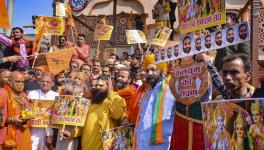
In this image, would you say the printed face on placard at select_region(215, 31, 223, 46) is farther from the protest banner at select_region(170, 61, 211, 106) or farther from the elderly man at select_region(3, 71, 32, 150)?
the elderly man at select_region(3, 71, 32, 150)

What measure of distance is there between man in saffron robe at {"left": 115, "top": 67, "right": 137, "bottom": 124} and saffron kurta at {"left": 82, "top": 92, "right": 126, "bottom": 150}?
0.18 meters

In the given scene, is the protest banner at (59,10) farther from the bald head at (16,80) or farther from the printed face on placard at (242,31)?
the printed face on placard at (242,31)

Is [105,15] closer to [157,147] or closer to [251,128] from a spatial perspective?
[157,147]

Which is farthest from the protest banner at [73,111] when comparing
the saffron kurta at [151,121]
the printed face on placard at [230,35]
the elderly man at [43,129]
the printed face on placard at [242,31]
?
the printed face on placard at [242,31]

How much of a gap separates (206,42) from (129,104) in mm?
1853

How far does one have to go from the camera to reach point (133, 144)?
4.87 m

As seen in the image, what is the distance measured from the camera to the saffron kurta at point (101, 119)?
5.23 m

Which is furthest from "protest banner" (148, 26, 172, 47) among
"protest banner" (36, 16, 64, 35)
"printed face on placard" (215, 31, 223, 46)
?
"protest banner" (36, 16, 64, 35)

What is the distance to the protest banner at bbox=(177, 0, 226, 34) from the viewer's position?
165 inches

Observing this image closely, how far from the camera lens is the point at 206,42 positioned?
401 cm

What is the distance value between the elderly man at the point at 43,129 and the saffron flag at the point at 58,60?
0.53 metres

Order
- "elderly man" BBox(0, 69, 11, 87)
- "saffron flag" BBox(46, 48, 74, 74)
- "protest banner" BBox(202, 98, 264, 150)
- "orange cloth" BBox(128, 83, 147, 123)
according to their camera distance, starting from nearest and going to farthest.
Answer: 1. "protest banner" BBox(202, 98, 264, 150)
2. "orange cloth" BBox(128, 83, 147, 123)
3. "elderly man" BBox(0, 69, 11, 87)
4. "saffron flag" BBox(46, 48, 74, 74)

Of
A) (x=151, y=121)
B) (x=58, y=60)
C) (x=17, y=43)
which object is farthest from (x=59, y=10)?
(x=151, y=121)

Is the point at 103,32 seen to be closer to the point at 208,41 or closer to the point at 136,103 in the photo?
the point at 136,103
